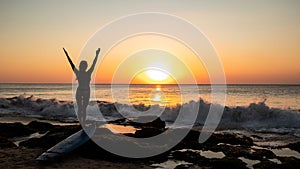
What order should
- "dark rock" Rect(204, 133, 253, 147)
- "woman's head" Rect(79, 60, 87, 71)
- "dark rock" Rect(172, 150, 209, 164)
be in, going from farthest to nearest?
"dark rock" Rect(204, 133, 253, 147) → "woman's head" Rect(79, 60, 87, 71) → "dark rock" Rect(172, 150, 209, 164)

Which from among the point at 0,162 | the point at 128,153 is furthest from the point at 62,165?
the point at 128,153

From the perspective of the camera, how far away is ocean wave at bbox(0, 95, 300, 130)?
21812 mm

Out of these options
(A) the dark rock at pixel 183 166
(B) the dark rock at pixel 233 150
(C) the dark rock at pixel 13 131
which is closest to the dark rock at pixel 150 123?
(B) the dark rock at pixel 233 150

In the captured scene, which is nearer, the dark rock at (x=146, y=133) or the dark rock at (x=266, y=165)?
the dark rock at (x=266, y=165)

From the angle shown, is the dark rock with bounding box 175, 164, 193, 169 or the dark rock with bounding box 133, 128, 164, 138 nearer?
the dark rock with bounding box 175, 164, 193, 169

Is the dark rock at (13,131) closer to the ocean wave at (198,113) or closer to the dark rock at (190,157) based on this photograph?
the dark rock at (190,157)

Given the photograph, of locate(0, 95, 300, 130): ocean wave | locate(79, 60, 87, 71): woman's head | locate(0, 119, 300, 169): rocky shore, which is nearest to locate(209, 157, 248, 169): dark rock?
locate(0, 119, 300, 169): rocky shore

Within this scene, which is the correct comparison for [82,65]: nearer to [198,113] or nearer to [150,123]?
[150,123]

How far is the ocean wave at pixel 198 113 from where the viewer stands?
21.8 meters

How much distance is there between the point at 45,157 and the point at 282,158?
7893mm

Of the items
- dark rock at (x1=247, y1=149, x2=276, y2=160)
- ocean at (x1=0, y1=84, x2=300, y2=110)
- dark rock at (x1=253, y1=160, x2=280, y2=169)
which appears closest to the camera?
dark rock at (x1=253, y1=160, x2=280, y2=169)

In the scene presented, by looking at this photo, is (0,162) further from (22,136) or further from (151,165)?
(22,136)

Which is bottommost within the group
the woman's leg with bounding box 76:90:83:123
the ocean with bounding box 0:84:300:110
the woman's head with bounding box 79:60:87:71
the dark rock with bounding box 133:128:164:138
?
the ocean with bounding box 0:84:300:110

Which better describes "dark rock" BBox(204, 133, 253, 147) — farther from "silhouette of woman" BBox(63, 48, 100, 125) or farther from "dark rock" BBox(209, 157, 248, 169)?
"silhouette of woman" BBox(63, 48, 100, 125)
